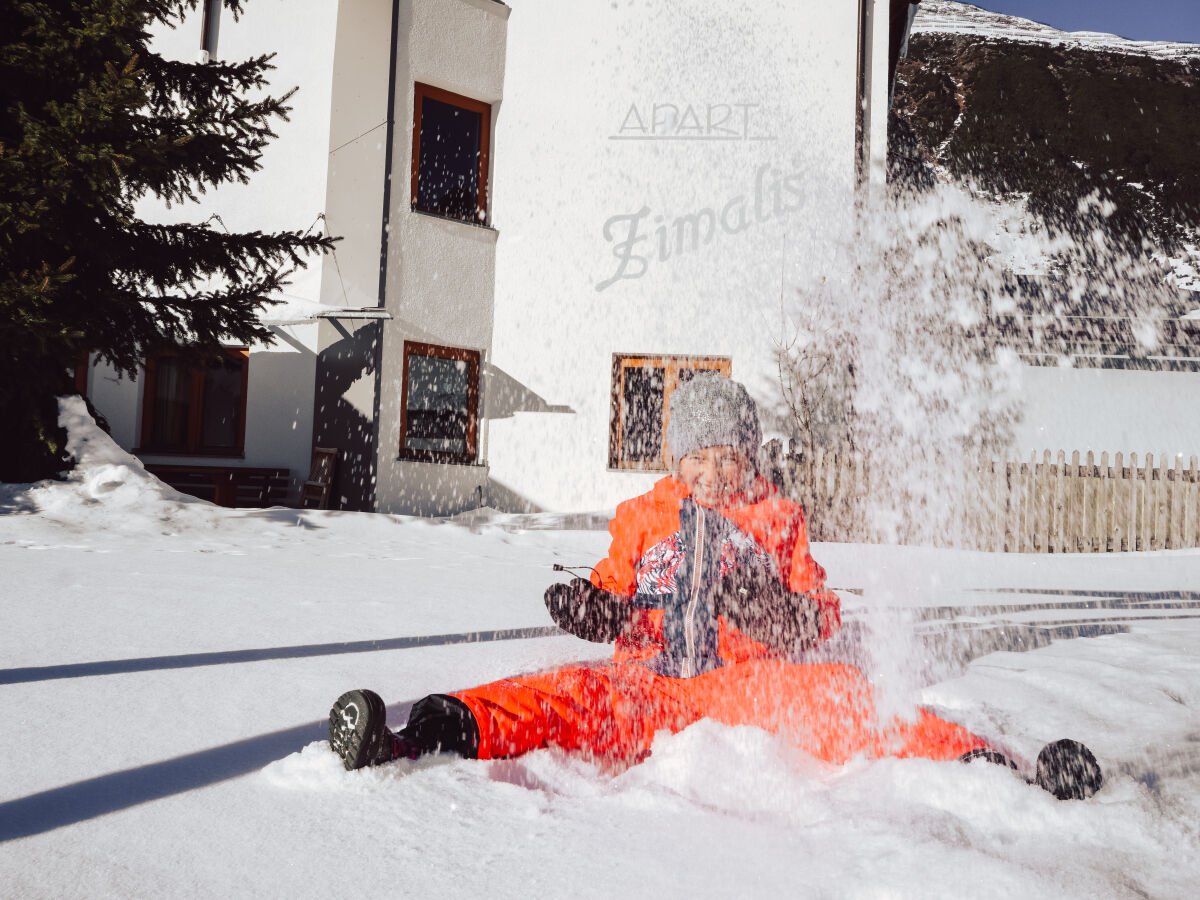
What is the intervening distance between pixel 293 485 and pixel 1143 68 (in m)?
86.9

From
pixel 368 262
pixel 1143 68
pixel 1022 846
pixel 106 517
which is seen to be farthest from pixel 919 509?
pixel 1143 68

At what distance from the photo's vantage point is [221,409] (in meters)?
11.2

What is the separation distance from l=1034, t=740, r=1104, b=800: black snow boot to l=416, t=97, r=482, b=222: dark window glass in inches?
397

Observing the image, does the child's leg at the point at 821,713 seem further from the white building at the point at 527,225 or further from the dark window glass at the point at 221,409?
the dark window glass at the point at 221,409

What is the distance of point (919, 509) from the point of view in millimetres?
9734

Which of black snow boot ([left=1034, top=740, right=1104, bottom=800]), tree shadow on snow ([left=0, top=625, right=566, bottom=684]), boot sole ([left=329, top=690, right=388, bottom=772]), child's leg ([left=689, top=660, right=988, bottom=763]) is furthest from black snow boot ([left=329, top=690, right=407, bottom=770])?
black snow boot ([left=1034, top=740, right=1104, bottom=800])

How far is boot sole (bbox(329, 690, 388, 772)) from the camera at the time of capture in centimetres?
182

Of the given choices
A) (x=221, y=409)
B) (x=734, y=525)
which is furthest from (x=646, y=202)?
(x=734, y=525)

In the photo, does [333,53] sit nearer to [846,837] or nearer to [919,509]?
[919,509]

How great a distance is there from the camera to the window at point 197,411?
11.1 m

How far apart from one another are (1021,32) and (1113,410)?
280 feet

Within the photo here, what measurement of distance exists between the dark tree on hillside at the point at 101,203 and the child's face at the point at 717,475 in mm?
4816

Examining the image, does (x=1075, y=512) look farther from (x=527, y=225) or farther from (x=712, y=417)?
(x=712, y=417)

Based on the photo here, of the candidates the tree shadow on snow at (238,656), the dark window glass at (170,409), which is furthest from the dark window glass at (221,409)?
the tree shadow on snow at (238,656)
